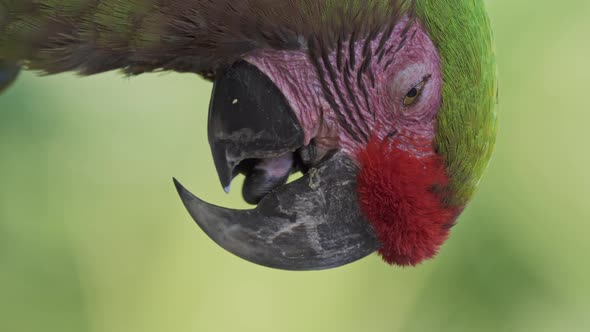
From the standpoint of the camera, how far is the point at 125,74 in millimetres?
1168

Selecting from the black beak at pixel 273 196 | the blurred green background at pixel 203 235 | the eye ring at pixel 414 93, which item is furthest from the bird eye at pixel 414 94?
the blurred green background at pixel 203 235

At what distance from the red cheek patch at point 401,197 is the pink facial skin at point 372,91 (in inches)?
0.9

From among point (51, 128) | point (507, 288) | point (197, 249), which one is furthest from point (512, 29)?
point (51, 128)

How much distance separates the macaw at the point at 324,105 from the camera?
106 centimetres

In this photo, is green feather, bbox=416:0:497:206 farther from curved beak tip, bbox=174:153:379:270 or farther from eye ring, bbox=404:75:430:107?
curved beak tip, bbox=174:153:379:270

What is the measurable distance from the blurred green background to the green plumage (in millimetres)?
1610

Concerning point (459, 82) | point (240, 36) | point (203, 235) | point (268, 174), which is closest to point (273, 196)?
point (268, 174)

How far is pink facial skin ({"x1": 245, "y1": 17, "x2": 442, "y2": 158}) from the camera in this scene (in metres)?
1.11

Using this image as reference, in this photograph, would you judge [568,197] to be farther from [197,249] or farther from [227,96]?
[227,96]

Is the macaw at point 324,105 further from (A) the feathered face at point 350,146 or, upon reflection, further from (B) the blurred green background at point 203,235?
(B) the blurred green background at point 203,235

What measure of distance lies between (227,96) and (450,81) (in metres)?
0.39

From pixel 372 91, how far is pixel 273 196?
0.25 m

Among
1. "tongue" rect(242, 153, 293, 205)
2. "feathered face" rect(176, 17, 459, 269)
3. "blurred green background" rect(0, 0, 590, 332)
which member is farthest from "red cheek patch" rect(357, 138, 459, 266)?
"blurred green background" rect(0, 0, 590, 332)

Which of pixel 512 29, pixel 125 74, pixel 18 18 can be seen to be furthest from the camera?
pixel 512 29
